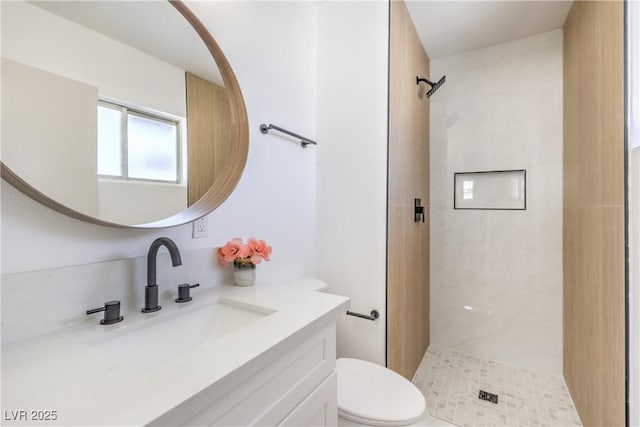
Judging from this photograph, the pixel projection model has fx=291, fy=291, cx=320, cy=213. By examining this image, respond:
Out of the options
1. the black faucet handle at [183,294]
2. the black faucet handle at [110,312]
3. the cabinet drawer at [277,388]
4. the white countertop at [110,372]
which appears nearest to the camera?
the white countertop at [110,372]

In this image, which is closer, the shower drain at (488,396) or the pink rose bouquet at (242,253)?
the pink rose bouquet at (242,253)

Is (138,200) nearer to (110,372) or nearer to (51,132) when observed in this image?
(51,132)

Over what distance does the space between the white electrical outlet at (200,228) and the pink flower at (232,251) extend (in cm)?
9

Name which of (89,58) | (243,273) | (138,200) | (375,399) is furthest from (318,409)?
(89,58)

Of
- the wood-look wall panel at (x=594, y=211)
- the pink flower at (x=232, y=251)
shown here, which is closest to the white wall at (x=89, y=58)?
the pink flower at (x=232, y=251)

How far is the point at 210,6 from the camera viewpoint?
46.7 inches

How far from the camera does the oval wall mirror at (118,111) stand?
0.71m

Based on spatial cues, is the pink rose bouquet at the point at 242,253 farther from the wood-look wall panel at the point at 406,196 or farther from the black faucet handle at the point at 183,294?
the wood-look wall panel at the point at 406,196

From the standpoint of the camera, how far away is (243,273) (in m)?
1.20

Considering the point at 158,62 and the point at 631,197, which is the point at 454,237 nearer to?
the point at 631,197

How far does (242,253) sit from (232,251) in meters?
0.04

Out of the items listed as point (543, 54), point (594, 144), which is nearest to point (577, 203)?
point (594, 144)

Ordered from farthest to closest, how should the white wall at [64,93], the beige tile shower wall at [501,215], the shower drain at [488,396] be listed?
1. the beige tile shower wall at [501,215]
2. the shower drain at [488,396]
3. the white wall at [64,93]

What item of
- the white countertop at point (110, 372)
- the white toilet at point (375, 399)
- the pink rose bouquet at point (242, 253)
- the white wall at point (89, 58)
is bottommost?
the white toilet at point (375, 399)
